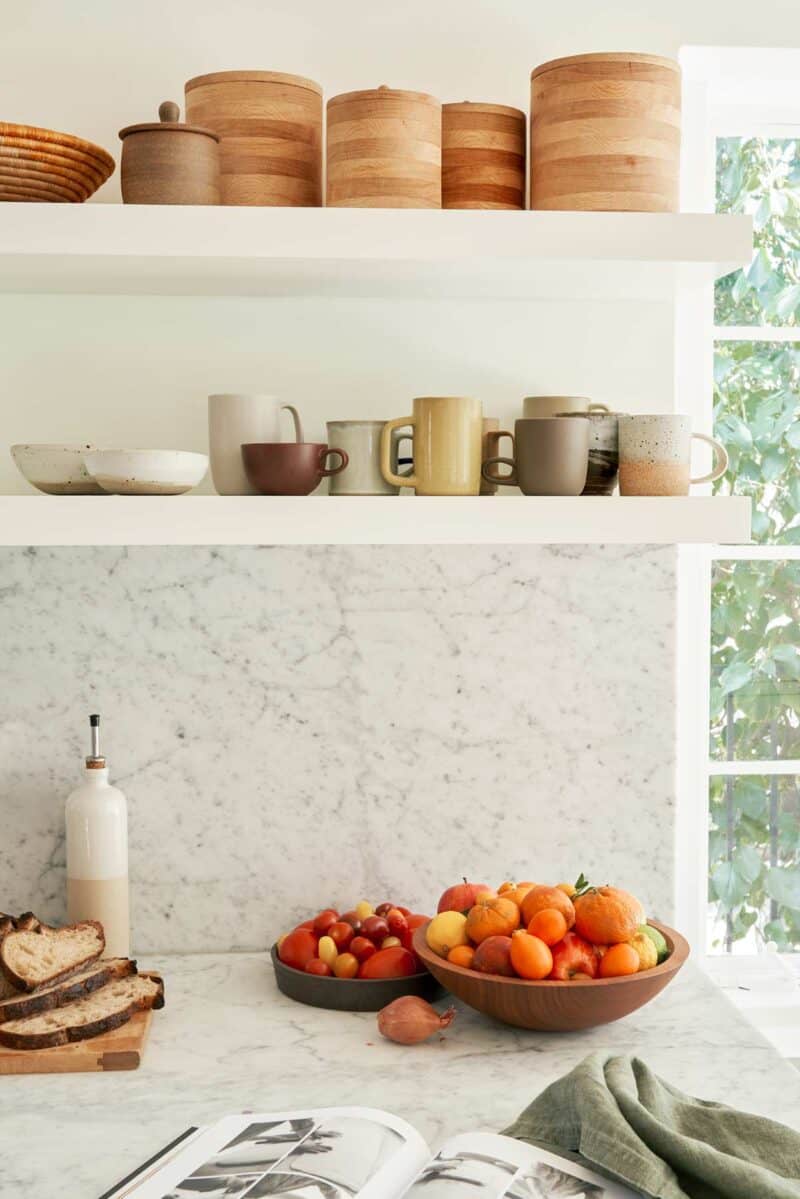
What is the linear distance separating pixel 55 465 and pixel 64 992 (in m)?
0.65

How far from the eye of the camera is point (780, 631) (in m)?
2.02

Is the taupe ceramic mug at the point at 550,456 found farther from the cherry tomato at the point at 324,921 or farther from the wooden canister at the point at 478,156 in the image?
the cherry tomato at the point at 324,921

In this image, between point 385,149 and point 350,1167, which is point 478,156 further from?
point 350,1167

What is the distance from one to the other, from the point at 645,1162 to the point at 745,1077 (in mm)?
317

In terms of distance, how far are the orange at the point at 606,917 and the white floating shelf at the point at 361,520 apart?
17.5 inches

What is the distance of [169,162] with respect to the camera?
1.51m

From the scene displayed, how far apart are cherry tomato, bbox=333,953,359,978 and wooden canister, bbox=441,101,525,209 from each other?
100cm

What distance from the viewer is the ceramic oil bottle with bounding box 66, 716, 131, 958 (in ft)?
5.48

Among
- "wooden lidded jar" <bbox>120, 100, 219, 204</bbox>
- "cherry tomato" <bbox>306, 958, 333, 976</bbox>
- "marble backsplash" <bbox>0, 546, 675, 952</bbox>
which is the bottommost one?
"cherry tomato" <bbox>306, 958, 333, 976</bbox>

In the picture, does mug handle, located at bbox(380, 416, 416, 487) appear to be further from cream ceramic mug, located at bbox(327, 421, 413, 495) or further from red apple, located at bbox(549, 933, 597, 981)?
red apple, located at bbox(549, 933, 597, 981)

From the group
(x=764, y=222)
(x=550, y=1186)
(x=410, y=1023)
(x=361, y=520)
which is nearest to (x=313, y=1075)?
(x=410, y=1023)

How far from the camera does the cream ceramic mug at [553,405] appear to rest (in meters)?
1.65

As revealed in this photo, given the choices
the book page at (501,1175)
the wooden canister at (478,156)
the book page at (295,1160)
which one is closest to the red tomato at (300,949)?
the book page at (295,1160)

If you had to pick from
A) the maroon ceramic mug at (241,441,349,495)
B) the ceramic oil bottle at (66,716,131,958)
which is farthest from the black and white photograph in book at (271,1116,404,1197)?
the maroon ceramic mug at (241,441,349,495)
